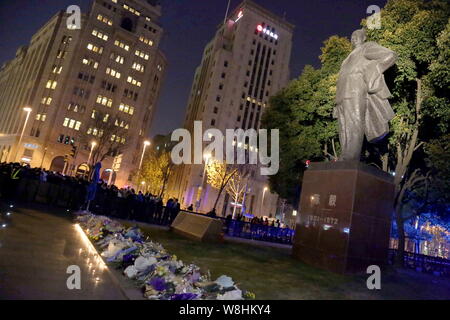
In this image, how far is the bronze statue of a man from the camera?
8.95 meters

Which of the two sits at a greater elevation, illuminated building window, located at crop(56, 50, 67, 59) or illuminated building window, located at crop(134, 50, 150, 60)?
illuminated building window, located at crop(134, 50, 150, 60)

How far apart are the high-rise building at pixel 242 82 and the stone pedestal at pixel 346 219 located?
182ft

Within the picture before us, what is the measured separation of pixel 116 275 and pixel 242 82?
7218 centimetres

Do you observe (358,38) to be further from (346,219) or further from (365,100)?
(346,219)

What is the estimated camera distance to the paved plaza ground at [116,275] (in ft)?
13.7

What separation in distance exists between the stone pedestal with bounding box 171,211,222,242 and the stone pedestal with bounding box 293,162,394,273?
115 inches

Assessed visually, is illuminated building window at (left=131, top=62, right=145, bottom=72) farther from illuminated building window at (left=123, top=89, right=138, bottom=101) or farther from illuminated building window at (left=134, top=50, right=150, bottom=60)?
illuminated building window at (left=123, top=89, right=138, bottom=101)

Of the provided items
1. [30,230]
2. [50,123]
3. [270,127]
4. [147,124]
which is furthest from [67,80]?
[30,230]

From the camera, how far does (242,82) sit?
7381 cm

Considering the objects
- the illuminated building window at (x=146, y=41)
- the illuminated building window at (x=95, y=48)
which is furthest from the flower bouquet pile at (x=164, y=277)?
the illuminated building window at (x=146, y=41)

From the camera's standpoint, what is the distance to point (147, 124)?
3019 inches

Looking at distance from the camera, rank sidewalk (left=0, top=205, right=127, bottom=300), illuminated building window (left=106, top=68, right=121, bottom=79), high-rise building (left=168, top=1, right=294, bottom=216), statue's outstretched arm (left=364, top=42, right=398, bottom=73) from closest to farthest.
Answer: sidewalk (left=0, top=205, right=127, bottom=300) < statue's outstretched arm (left=364, top=42, right=398, bottom=73) < illuminated building window (left=106, top=68, right=121, bottom=79) < high-rise building (left=168, top=1, right=294, bottom=216)

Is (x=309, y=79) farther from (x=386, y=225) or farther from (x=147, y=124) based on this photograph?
(x=147, y=124)
